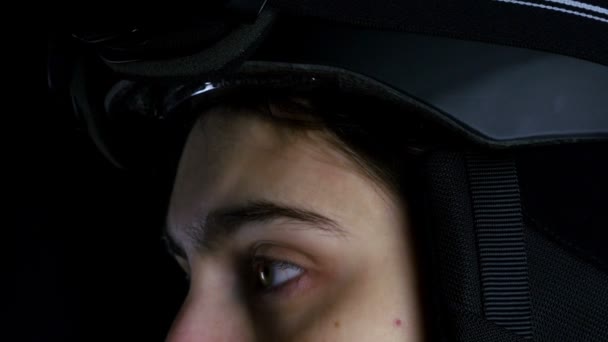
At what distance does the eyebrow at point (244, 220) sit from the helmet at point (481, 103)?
13 centimetres

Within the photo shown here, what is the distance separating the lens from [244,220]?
0.96 m

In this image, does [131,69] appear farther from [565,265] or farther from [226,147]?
[565,265]

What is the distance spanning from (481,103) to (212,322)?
1.47ft

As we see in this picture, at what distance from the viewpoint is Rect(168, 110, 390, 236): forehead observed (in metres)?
0.92

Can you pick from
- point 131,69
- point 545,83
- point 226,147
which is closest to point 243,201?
point 226,147

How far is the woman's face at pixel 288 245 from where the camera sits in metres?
0.89

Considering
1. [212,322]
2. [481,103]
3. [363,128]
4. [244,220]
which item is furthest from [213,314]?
Result: [481,103]

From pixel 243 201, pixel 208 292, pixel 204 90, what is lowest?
pixel 208 292

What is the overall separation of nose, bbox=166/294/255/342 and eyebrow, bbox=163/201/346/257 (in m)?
0.08

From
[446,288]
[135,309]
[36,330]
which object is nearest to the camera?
[446,288]

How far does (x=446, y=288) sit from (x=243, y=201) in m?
0.27

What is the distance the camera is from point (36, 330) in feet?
5.02

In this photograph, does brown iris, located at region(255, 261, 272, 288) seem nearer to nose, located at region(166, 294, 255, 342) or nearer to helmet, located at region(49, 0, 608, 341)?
nose, located at region(166, 294, 255, 342)

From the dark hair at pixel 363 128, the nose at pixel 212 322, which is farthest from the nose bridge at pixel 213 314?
the dark hair at pixel 363 128
